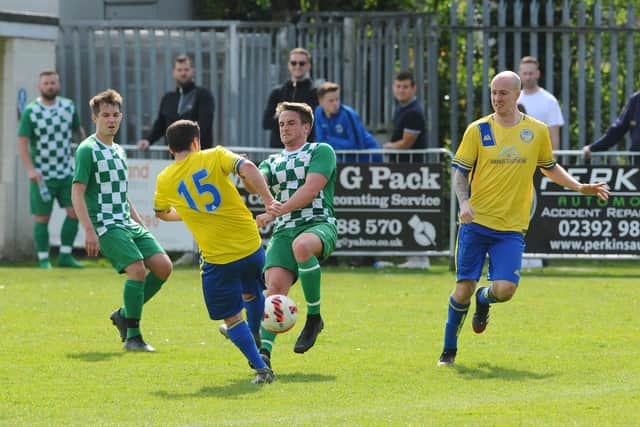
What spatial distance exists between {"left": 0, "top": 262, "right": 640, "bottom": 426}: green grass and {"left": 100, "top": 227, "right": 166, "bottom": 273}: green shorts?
0.64 m

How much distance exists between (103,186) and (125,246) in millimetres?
490

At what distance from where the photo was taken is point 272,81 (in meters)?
18.6

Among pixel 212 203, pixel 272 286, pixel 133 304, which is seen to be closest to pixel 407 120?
pixel 133 304

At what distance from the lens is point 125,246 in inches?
400

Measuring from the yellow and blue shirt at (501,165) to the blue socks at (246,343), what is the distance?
1.88 metres

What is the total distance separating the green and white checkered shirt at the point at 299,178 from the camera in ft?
29.9

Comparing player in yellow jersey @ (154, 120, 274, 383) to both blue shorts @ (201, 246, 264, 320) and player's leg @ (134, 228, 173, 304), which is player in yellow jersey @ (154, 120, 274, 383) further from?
player's leg @ (134, 228, 173, 304)

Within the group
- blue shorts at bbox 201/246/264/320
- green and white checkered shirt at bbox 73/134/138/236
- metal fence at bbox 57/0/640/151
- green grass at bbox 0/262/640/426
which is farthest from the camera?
metal fence at bbox 57/0/640/151

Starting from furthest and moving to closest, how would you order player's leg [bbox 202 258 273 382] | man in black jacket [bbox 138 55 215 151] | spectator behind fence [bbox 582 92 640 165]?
man in black jacket [bbox 138 55 215 151] < spectator behind fence [bbox 582 92 640 165] < player's leg [bbox 202 258 273 382]

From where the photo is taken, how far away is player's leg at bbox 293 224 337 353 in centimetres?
894

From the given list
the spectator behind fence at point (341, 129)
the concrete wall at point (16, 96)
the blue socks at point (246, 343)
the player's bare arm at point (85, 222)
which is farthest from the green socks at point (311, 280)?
the concrete wall at point (16, 96)

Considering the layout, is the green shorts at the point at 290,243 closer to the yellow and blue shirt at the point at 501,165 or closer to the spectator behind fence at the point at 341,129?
the yellow and blue shirt at the point at 501,165

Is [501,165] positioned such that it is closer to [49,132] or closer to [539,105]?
[539,105]

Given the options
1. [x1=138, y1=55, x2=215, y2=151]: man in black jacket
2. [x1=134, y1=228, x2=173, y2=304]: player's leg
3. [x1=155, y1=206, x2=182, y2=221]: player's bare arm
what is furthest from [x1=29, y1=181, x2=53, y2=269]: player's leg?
[x1=155, y1=206, x2=182, y2=221]: player's bare arm
